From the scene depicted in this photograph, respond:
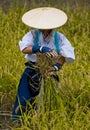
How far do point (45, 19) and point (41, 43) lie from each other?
0.58 ft

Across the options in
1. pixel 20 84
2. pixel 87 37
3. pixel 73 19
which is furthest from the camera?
pixel 73 19

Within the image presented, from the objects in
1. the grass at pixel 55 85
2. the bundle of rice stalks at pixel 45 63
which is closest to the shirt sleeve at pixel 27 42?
the bundle of rice stalks at pixel 45 63

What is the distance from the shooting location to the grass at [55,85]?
4.15 metres

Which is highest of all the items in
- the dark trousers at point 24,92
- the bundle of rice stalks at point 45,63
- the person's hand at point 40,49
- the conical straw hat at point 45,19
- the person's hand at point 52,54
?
the conical straw hat at point 45,19

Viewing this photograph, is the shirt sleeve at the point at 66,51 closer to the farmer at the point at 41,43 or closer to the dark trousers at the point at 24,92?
the farmer at the point at 41,43

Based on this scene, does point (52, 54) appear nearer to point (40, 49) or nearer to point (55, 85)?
point (40, 49)

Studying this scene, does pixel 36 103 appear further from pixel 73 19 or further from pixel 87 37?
pixel 73 19

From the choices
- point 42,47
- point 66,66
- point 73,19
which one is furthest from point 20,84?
point 73,19

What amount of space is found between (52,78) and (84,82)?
43cm

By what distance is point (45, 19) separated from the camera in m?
4.20

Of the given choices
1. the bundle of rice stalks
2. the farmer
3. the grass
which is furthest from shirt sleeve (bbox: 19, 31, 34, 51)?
the grass

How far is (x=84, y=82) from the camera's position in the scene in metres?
4.61

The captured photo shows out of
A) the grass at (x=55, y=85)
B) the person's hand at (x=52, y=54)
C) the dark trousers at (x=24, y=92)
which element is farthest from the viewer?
the dark trousers at (x=24, y=92)

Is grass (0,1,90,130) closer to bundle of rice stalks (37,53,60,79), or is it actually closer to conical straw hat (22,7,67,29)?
bundle of rice stalks (37,53,60,79)
